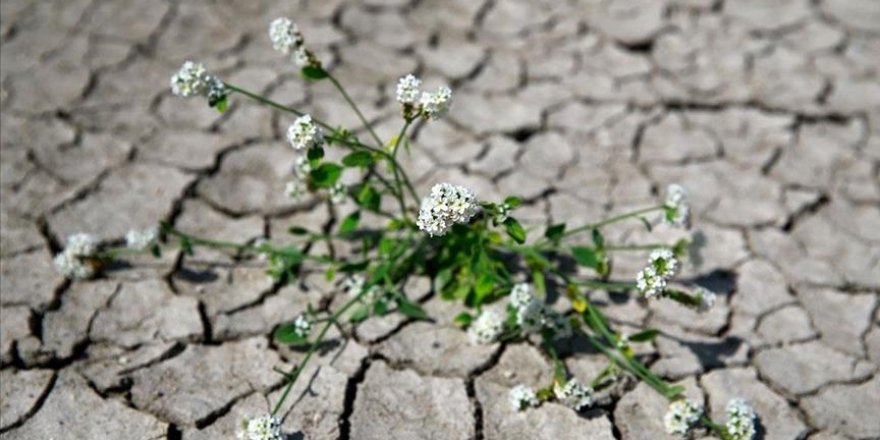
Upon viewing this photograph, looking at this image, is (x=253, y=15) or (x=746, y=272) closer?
(x=746, y=272)

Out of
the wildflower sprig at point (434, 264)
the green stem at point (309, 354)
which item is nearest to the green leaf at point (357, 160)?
the wildflower sprig at point (434, 264)

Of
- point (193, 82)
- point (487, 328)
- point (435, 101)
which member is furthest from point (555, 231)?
point (193, 82)

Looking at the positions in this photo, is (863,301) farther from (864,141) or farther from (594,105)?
(594,105)

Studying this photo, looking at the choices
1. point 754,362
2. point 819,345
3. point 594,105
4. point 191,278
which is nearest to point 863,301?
point 819,345

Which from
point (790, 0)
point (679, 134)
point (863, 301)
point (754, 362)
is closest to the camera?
point (754, 362)

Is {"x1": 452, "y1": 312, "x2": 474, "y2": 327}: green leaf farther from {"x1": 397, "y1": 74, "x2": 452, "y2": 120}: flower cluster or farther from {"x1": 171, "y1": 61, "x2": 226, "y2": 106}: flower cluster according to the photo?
{"x1": 171, "y1": 61, "x2": 226, "y2": 106}: flower cluster

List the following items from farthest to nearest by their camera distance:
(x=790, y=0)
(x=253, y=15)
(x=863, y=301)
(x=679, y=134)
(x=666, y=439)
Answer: (x=790, y=0), (x=253, y=15), (x=679, y=134), (x=863, y=301), (x=666, y=439)

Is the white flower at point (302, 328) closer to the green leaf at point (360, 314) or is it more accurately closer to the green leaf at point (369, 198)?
the green leaf at point (360, 314)
